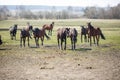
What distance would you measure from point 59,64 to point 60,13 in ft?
32.9

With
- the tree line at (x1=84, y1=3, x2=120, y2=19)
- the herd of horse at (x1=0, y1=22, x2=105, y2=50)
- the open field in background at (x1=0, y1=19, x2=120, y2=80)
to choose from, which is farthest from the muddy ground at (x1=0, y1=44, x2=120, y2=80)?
the tree line at (x1=84, y1=3, x2=120, y2=19)

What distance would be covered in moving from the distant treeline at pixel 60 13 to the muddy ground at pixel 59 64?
2.46 m

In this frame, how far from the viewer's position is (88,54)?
1825 centimetres

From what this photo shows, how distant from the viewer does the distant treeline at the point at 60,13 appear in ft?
61.9

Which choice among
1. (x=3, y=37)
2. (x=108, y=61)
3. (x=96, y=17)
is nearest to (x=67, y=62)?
(x=108, y=61)

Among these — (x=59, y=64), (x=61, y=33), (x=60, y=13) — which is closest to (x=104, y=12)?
(x=61, y=33)

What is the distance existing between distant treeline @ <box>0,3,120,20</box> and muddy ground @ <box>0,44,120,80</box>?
2462 mm

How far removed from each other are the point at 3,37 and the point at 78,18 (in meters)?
7.95

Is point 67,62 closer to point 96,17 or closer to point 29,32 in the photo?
point 96,17

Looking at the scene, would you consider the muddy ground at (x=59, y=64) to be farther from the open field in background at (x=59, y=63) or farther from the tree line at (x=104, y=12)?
the tree line at (x=104, y=12)

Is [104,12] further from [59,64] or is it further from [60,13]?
[59,64]

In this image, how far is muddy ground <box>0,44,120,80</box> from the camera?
1270cm

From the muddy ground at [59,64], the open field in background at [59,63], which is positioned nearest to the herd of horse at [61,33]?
the open field in background at [59,63]

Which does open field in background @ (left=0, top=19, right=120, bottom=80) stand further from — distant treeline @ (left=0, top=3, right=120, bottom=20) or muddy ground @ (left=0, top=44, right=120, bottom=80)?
distant treeline @ (left=0, top=3, right=120, bottom=20)
